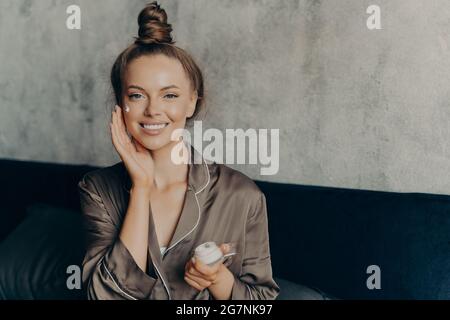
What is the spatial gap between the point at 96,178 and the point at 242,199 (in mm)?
398

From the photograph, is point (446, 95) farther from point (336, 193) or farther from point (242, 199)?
point (242, 199)

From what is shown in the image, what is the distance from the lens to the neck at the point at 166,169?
133cm

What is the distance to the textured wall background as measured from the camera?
134 cm

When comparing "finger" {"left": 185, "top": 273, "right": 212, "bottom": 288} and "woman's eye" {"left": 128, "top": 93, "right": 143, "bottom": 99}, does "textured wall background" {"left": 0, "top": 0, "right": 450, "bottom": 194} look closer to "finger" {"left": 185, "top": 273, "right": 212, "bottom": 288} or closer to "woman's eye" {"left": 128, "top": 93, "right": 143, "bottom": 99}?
"woman's eye" {"left": 128, "top": 93, "right": 143, "bottom": 99}

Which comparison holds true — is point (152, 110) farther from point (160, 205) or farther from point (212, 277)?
point (212, 277)

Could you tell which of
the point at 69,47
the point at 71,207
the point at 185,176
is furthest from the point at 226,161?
the point at 69,47

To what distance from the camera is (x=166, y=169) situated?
134cm

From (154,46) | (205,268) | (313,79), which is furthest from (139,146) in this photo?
(313,79)

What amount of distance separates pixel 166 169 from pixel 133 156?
10 centimetres

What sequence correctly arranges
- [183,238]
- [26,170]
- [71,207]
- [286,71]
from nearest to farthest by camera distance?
[183,238], [286,71], [71,207], [26,170]

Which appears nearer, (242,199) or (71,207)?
(242,199)

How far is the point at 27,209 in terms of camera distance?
1634mm

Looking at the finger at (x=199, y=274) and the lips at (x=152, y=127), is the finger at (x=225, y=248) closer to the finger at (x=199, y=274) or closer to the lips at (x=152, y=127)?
the finger at (x=199, y=274)

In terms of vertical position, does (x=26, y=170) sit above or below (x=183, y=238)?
above
